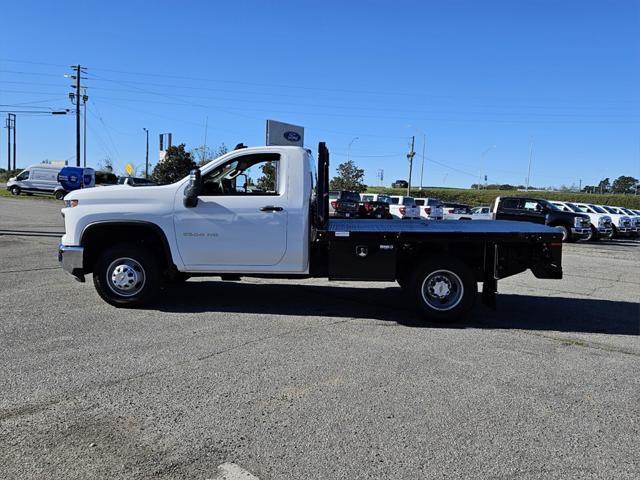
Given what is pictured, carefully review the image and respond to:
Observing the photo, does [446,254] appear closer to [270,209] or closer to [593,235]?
[270,209]

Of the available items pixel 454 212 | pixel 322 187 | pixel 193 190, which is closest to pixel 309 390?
pixel 322 187

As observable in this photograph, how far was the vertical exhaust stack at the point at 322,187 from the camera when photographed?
717 centimetres

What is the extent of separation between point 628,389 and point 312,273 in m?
3.88

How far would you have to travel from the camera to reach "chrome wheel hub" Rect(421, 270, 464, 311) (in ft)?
23.2

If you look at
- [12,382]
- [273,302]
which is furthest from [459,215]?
[12,382]

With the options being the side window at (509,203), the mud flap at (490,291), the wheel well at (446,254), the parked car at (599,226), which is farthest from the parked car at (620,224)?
the wheel well at (446,254)

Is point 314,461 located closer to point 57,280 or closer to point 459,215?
point 57,280

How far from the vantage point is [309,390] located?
456cm

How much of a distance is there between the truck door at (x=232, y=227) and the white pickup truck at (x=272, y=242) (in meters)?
0.01

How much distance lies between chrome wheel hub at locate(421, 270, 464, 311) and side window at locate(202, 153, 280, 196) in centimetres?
234

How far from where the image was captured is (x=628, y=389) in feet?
15.9

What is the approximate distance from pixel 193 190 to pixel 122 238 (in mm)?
1375

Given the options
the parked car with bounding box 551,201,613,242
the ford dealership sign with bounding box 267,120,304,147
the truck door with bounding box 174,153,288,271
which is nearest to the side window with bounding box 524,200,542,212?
the parked car with bounding box 551,201,613,242

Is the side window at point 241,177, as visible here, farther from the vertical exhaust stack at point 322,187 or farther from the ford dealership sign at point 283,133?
the ford dealership sign at point 283,133
